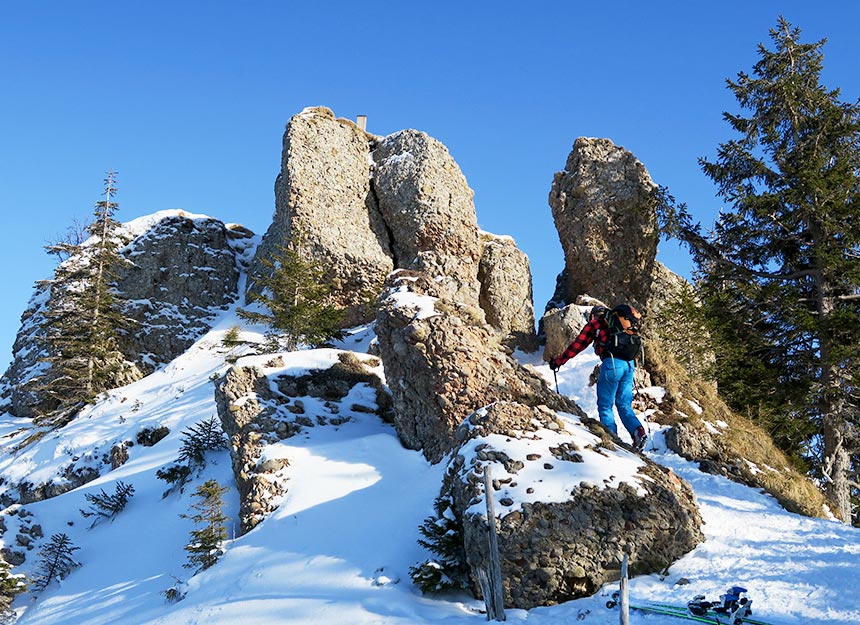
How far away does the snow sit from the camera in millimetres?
7160

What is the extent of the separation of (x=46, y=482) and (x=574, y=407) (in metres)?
16.9

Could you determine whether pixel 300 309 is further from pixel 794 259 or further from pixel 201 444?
pixel 794 259

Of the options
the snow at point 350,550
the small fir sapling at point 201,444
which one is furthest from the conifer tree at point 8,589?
the small fir sapling at point 201,444

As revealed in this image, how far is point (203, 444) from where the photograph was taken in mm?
15914

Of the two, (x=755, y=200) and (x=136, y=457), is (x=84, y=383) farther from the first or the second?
(x=755, y=200)

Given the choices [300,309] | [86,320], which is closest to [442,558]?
[300,309]

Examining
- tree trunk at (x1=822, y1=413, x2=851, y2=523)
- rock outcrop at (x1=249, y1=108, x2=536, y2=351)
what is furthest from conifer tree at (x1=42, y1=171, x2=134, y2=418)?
tree trunk at (x1=822, y1=413, x2=851, y2=523)

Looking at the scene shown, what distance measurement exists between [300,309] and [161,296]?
13.9 m

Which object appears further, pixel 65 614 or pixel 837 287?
pixel 837 287

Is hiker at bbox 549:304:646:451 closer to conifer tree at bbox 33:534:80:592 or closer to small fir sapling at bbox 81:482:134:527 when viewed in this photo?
small fir sapling at bbox 81:482:134:527

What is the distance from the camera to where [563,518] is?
8.09 m

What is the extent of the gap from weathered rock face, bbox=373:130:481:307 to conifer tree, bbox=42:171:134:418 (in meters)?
13.8

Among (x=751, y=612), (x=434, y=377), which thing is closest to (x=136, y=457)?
(x=434, y=377)

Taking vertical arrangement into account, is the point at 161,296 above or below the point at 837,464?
above
